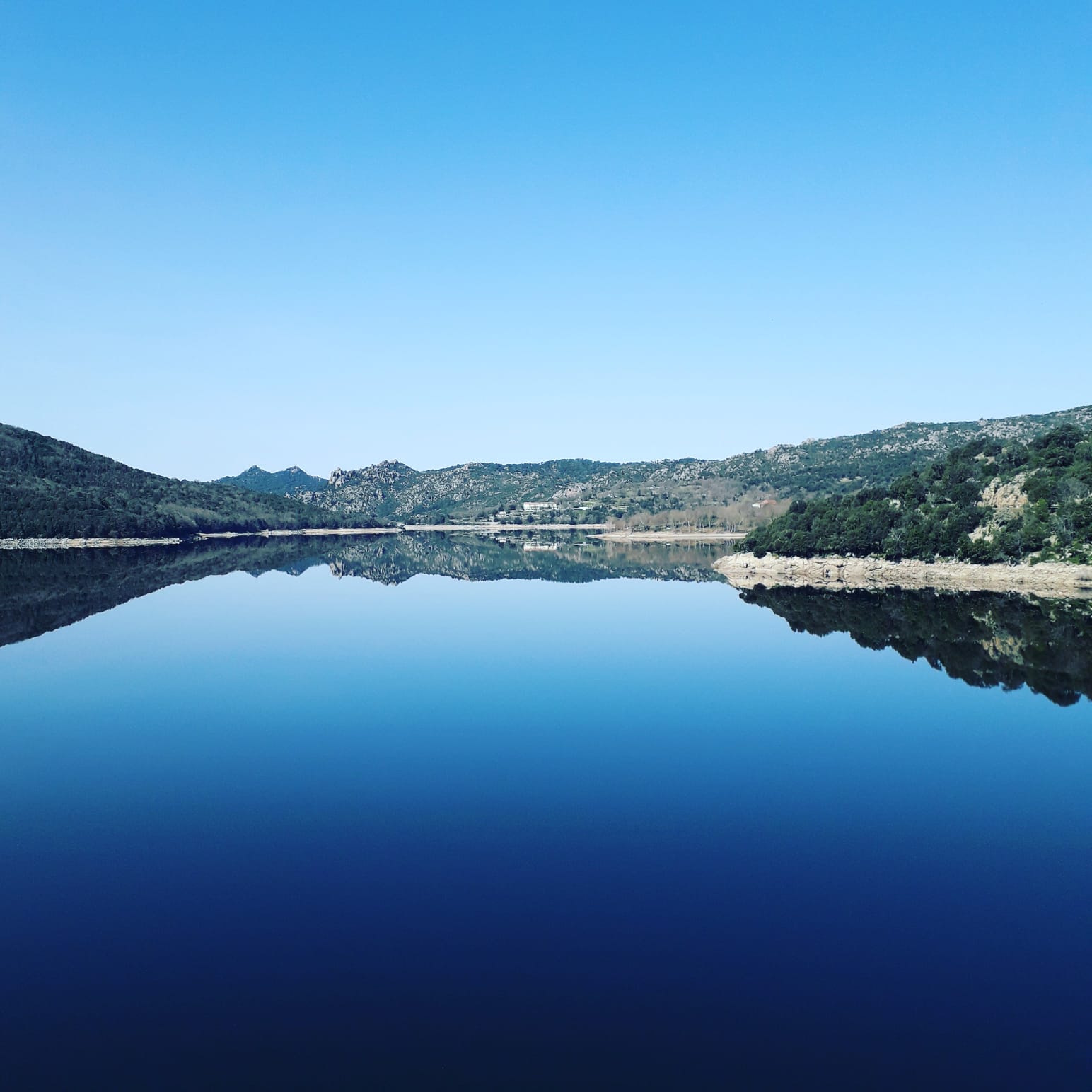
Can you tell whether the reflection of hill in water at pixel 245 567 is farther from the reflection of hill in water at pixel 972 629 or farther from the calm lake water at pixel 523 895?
the calm lake water at pixel 523 895

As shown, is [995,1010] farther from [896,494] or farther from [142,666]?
[896,494]

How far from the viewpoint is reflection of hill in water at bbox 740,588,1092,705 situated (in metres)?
47.4

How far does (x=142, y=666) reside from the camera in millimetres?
51062

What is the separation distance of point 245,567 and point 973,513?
110 metres

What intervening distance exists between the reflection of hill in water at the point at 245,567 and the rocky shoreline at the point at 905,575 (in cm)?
803

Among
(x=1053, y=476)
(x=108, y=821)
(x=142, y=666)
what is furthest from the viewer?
(x=1053, y=476)

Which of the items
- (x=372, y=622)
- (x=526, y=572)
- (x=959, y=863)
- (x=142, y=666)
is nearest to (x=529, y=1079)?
(x=959, y=863)

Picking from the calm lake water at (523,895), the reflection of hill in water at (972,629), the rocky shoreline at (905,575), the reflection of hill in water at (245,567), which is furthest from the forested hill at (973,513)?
the calm lake water at (523,895)

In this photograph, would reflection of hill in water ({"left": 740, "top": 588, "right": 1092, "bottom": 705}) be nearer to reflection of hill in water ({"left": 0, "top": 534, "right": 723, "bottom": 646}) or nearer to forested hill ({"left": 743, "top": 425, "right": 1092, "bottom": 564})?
forested hill ({"left": 743, "top": 425, "right": 1092, "bottom": 564})

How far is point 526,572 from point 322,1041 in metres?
114

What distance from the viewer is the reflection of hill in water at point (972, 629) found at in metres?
47.4

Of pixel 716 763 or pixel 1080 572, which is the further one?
pixel 1080 572

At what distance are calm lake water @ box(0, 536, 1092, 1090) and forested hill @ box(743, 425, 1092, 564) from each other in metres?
54.9

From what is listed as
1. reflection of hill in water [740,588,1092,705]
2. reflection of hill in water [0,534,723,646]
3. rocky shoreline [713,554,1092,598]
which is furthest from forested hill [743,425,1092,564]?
reflection of hill in water [0,534,723,646]
